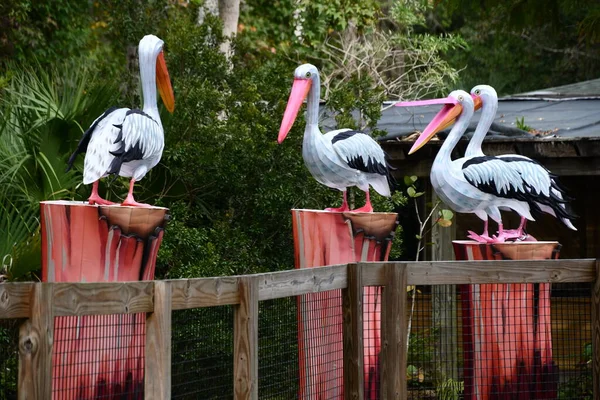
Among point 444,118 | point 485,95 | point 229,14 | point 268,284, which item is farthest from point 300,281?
point 229,14

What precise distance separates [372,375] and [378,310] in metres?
0.42

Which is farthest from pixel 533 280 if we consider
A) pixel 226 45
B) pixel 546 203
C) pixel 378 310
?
pixel 226 45

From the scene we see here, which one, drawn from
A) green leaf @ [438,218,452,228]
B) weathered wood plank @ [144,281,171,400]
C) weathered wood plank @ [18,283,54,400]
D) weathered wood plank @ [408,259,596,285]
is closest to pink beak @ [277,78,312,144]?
weathered wood plank @ [408,259,596,285]

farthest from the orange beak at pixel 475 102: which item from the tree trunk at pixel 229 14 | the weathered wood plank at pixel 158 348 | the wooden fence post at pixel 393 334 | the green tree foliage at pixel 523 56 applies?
the green tree foliage at pixel 523 56

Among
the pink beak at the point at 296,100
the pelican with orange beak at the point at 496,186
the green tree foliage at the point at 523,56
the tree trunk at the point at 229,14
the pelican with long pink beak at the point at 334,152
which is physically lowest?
the pelican with orange beak at the point at 496,186

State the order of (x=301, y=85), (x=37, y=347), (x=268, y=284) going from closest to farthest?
1. (x=37, y=347)
2. (x=268, y=284)
3. (x=301, y=85)

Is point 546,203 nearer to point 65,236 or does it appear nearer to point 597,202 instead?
point 65,236

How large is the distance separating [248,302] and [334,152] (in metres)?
1.91

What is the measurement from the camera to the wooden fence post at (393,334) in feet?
17.4

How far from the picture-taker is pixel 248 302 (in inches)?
177

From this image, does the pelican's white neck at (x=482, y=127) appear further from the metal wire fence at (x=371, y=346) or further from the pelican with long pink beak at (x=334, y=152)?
the metal wire fence at (x=371, y=346)

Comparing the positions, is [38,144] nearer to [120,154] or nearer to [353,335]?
[120,154]

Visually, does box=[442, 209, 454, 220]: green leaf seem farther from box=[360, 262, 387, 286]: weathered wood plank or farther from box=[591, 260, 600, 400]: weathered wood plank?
box=[360, 262, 387, 286]: weathered wood plank

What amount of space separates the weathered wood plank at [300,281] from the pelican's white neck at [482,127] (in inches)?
62.4
